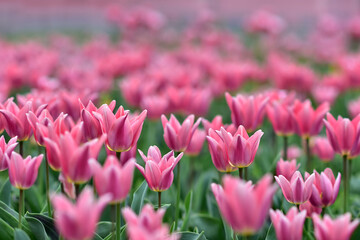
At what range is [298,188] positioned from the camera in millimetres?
1353

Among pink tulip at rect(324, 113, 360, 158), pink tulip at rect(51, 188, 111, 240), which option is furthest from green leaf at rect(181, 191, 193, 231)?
pink tulip at rect(51, 188, 111, 240)

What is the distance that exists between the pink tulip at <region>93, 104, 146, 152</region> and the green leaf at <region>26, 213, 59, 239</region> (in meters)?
0.29

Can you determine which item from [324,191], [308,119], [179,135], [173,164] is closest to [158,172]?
[173,164]

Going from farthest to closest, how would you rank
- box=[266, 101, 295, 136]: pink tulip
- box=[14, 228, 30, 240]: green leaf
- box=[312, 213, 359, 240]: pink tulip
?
box=[266, 101, 295, 136]: pink tulip
box=[14, 228, 30, 240]: green leaf
box=[312, 213, 359, 240]: pink tulip

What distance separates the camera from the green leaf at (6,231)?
1.39m

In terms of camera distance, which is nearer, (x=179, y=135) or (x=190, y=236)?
(x=190, y=236)

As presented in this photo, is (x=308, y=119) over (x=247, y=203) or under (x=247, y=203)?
under

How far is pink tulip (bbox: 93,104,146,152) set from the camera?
138 cm

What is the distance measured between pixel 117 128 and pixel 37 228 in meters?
0.38

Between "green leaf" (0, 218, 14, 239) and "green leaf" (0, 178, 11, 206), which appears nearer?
"green leaf" (0, 218, 14, 239)

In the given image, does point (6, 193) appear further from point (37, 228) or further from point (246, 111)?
point (246, 111)

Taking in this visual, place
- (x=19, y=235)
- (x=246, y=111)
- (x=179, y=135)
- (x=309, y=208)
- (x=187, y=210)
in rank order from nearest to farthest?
(x=19, y=235) → (x=309, y=208) → (x=179, y=135) → (x=187, y=210) → (x=246, y=111)

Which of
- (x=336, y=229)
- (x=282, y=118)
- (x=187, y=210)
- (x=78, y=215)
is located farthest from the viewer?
(x=282, y=118)

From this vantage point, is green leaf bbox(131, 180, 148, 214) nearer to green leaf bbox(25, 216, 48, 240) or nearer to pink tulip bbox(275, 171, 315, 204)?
green leaf bbox(25, 216, 48, 240)
